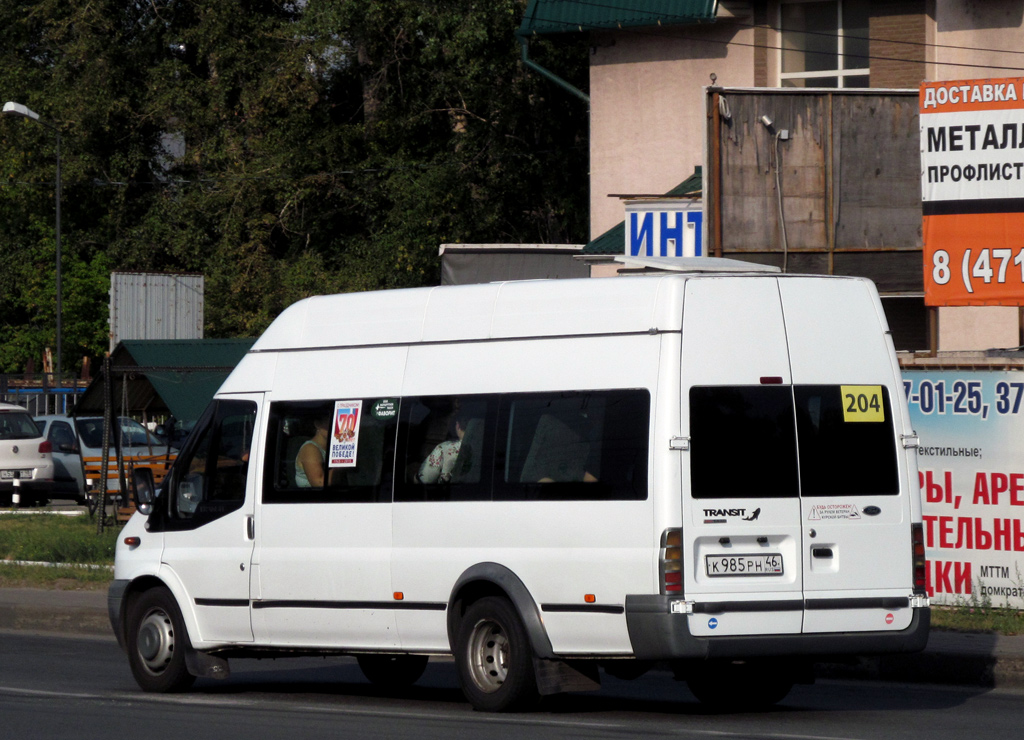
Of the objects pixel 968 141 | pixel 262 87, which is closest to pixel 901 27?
pixel 968 141

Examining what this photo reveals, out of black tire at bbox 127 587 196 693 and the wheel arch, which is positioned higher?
the wheel arch

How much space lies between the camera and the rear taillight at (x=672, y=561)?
27.6 ft

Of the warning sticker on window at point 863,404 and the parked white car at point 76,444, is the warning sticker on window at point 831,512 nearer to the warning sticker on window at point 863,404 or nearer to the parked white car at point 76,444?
the warning sticker on window at point 863,404

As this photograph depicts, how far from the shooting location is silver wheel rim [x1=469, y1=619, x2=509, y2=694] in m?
9.18

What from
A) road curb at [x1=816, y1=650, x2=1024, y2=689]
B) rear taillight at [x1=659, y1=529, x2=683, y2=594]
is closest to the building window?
road curb at [x1=816, y1=650, x2=1024, y2=689]

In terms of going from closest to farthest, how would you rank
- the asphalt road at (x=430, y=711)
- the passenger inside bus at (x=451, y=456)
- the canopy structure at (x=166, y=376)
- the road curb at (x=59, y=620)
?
1. the asphalt road at (x=430, y=711)
2. the passenger inside bus at (x=451, y=456)
3. the road curb at (x=59, y=620)
4. the canopy structure at (x=166, y=376)

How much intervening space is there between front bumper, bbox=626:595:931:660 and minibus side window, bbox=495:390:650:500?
57 cm

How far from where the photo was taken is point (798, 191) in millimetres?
19172

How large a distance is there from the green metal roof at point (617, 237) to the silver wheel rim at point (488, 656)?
1411 centimetres

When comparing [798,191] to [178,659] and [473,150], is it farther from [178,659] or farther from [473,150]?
[473,150]

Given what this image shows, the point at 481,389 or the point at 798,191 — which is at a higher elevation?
the point at 798,191

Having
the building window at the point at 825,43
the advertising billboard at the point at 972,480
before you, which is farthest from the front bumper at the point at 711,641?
the building window at the point at 825,43

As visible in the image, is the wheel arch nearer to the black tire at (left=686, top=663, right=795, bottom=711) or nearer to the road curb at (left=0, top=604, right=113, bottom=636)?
the black tire at (left=686, top=663, right=795, bottom=711)

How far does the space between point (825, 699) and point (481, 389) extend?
2.94 m
